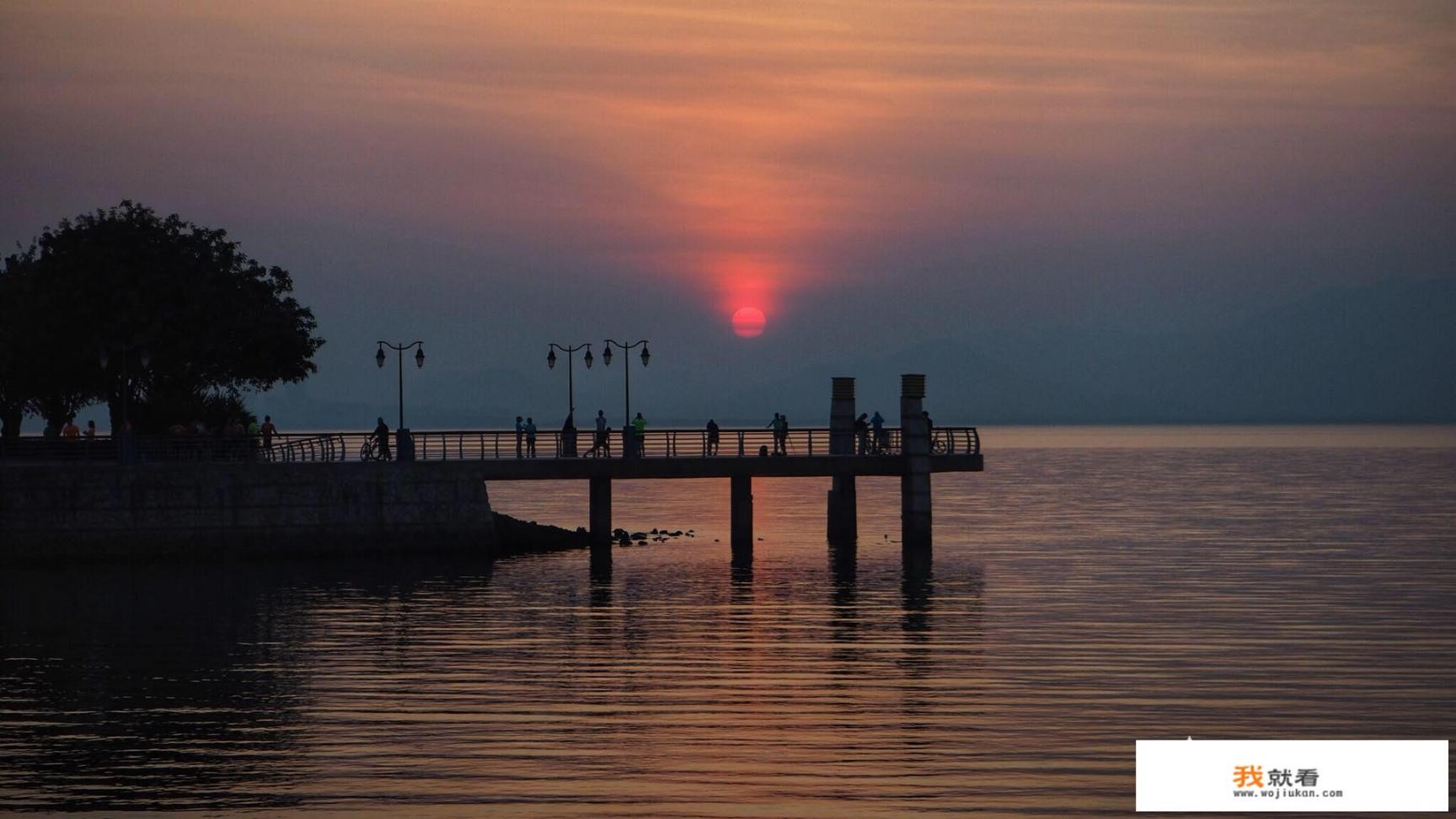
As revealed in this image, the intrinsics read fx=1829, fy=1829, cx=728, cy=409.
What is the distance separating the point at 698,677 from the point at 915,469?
26.9 metres

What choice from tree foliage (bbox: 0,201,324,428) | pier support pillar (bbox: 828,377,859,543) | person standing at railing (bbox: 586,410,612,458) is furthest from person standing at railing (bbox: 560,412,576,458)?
tree foliage (bbox: 0,201,324,428)

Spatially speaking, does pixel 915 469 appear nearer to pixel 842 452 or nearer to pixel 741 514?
pixel 842 452

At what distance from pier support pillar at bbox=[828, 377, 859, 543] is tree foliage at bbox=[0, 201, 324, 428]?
874 inches

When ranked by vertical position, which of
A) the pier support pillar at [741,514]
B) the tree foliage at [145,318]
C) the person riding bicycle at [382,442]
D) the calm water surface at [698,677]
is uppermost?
the tree foliage at [145,318]

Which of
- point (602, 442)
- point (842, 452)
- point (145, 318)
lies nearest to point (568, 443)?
point (602, 442)

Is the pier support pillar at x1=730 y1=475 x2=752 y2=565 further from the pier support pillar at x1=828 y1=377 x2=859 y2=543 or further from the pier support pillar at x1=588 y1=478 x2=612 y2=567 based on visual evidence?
the pier support pillar at x1=588 y1=478 x2=612 y2=567

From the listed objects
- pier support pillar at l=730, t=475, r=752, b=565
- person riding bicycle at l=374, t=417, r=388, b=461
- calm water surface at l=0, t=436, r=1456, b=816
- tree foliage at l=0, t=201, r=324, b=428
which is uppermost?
tree foliage at l=0, t=201, r=324, b=428

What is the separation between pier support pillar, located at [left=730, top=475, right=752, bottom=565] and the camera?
189 feet

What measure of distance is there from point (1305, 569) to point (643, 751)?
3367 cm

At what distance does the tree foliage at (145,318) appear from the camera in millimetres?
67125

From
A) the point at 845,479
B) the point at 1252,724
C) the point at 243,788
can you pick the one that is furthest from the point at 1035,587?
the point at 243,788

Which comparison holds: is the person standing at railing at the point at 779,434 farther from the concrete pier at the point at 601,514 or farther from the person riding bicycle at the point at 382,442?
the person riding bicycle at the point at 382,442

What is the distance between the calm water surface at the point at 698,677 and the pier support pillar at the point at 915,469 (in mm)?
1268

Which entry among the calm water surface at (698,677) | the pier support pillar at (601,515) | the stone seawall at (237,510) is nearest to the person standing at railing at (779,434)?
the calm water surface at (698,677)
